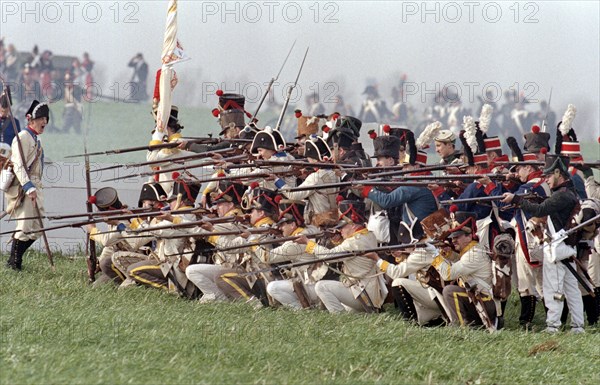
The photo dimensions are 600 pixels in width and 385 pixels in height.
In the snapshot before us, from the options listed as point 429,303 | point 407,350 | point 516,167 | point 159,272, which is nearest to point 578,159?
point 516,167

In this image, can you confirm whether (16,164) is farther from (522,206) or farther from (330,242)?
(522,206)

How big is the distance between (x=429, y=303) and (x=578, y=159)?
1.72 m

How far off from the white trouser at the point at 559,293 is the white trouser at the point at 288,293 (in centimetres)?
187

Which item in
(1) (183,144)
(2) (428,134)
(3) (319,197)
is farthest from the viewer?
(1) (183,144)

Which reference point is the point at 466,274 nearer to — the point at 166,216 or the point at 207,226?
the point at 207,226

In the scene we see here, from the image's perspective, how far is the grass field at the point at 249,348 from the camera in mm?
7340

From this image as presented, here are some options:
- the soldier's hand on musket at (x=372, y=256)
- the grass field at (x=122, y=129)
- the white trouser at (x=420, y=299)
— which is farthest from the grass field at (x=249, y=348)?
the grass field at (x=122, y=129)

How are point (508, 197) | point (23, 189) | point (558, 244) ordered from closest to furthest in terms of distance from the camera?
point (508, 197)
point (558, 244)
point (23, 189)

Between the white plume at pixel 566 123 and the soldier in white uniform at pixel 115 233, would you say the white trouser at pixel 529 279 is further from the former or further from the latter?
the soldier in white uniform at pixel 115 233

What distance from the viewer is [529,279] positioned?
1036 centimetres

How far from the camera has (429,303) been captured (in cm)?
1010

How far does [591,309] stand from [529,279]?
0.58 meters

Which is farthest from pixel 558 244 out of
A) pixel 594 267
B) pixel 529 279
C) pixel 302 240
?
pixel 302 240

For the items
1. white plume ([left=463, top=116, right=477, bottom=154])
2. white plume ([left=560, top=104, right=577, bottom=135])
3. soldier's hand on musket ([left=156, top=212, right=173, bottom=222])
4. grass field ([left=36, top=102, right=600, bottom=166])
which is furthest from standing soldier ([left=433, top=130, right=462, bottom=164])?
grass field ([left=36, top=102, right=600, bottom=166])
